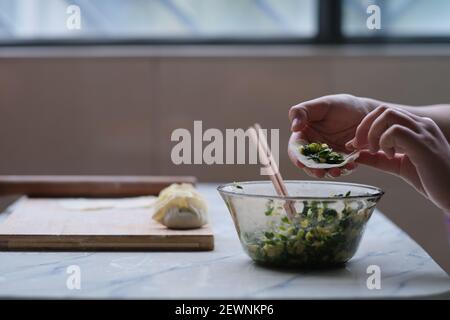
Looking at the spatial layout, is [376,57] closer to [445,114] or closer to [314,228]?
[445,114]

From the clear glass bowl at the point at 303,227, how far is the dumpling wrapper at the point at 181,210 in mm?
113

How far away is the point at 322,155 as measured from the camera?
0.75m

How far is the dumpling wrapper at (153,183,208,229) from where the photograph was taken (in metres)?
0.79

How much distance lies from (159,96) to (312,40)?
36 centimetres

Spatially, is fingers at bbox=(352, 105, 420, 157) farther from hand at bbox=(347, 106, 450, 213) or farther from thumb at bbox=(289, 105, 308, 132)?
thumb at bbox=(289, 105, 308, 132)

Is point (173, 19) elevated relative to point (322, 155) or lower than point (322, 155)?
elevated

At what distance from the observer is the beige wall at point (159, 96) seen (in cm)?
149

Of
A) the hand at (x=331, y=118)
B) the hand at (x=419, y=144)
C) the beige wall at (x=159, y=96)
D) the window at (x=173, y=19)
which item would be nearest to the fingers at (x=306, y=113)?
the hand at (x=331, y=118)

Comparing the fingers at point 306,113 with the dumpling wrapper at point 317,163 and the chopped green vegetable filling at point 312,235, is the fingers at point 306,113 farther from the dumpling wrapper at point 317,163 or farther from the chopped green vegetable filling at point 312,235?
the chopped green vegetable filling at point 312,235

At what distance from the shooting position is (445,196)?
0.69 metres

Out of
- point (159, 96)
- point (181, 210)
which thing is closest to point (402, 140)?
point (181, 210)

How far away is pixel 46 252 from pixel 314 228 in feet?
0.94

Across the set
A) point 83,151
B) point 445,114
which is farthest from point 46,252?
point 83,151

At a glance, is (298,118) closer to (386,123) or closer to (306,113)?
(306,113)
